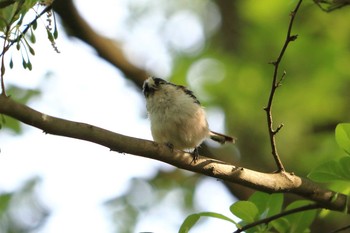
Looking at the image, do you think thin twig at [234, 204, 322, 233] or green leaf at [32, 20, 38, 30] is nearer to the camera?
thin twig at [234, 204, 322, 233]

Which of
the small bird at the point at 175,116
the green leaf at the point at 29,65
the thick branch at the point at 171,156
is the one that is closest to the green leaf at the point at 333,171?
the thick branch at the point at 171,156

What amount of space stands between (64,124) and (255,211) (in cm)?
90

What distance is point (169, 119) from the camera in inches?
198

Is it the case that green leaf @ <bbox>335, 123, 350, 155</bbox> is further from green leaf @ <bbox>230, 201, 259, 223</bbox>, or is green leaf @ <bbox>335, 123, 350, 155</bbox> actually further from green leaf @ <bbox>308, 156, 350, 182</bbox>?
green leaf @ <bbox>230, 201, 259, 223</bbox>

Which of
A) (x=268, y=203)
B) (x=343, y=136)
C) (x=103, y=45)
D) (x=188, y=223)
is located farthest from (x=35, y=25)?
(x=103, y=45)

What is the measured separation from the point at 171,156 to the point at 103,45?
10.9ft

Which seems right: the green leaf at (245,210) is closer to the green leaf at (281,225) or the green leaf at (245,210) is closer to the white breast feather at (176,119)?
the green leaf at (281,225)

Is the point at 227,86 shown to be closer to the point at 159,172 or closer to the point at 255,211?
the point at 159,172

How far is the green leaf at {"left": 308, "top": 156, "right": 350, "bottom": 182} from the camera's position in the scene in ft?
8.73

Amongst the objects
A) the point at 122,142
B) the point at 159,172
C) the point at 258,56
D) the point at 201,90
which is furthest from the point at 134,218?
the point at 122,142

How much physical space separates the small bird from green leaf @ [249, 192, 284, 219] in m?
1.92

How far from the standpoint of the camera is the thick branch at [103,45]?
227 inches

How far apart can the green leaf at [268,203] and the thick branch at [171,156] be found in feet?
0.49

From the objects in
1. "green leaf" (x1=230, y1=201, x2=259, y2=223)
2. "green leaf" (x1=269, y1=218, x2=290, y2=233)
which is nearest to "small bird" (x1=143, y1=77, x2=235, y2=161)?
"green leaf" (x1=269, y1=218, x2=290, y2=233)
